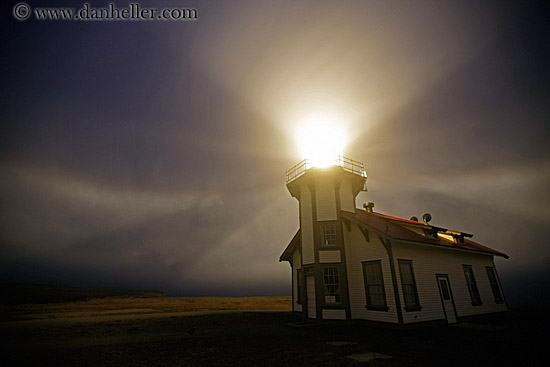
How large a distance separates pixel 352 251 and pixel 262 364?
1084 centimetres

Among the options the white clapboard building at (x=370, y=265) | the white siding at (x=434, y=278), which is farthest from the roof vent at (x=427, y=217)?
the white siding at (x=434, y=278)

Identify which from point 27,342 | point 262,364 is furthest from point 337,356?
point 27,342

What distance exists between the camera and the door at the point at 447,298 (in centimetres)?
1586

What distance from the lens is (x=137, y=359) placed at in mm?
8547

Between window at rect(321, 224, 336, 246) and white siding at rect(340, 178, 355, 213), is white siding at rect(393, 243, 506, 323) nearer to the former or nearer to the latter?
window at rect(321, 224, 336, 246)

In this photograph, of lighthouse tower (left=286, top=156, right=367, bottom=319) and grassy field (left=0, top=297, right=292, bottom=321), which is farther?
grassy field (left=0, top=297, right=292, bottom=321)

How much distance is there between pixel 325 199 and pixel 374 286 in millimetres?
6422

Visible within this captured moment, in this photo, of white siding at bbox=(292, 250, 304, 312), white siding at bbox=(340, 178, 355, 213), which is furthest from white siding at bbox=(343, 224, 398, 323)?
white siding at bbox=(292, 250, 304, 312)

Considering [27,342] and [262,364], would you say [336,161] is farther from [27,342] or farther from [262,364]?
[27,342]

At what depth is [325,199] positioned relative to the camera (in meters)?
18.1

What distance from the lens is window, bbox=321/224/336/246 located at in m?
17.2

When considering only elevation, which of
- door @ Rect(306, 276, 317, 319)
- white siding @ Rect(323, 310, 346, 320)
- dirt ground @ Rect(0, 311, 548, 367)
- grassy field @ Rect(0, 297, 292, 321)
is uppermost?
door @ Rect(306, 276, 317, 319)

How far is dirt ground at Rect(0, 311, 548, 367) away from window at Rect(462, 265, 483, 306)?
464 centimetres

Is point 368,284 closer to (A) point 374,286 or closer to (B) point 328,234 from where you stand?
(A) point 374,286
